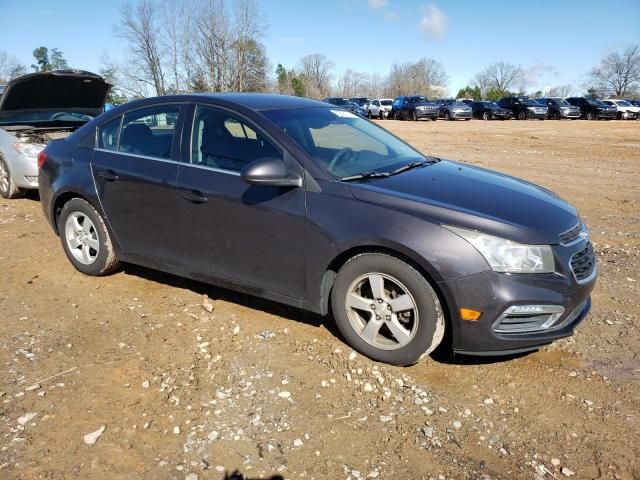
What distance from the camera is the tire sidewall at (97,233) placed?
439 cm

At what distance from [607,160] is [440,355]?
11733 mm

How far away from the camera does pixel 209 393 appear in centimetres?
297

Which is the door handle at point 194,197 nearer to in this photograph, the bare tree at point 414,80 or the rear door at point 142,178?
the rear door at point 142,178

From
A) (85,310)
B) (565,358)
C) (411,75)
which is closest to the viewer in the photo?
(565,358)

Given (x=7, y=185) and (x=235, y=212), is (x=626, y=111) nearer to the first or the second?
(x=7, y=185)

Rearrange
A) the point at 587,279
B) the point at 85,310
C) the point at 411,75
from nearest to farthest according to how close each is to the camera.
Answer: the point at 587,279 < the point at 85,310 < the point at 411,75

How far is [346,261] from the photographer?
3229 millimetres

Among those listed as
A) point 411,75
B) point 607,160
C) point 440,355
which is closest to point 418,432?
point 440,355

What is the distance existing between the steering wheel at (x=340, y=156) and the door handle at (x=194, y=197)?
932 millimetres

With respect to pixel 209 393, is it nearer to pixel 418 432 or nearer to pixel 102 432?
pixel 102 432

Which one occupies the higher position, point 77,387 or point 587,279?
point 587,279

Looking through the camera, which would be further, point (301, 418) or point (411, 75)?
point (411, 75)

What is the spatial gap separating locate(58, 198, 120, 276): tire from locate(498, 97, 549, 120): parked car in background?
1506 inches

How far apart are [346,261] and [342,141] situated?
3.64 feet
